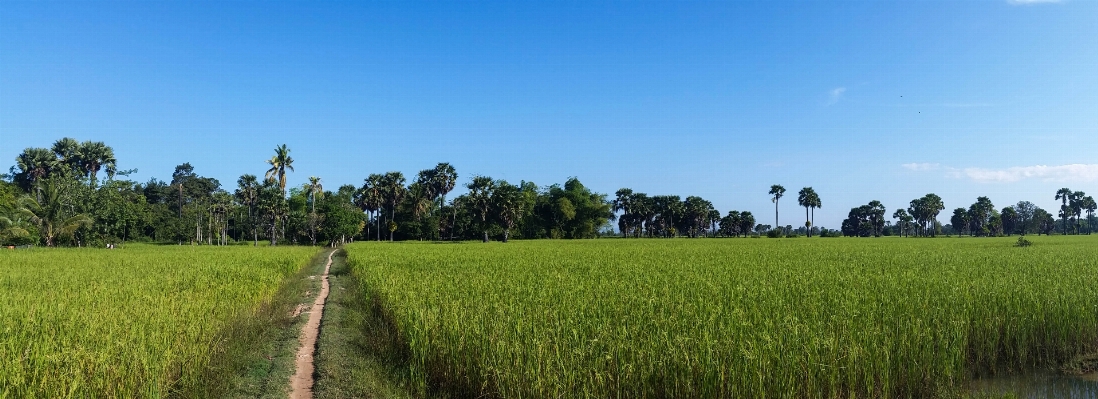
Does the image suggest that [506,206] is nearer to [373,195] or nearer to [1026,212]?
[373,195]

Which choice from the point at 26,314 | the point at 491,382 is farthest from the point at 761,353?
the point at 26,314

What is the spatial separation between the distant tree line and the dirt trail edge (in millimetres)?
43655

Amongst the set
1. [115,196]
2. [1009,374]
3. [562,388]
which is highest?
[115,196]

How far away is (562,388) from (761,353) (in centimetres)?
216

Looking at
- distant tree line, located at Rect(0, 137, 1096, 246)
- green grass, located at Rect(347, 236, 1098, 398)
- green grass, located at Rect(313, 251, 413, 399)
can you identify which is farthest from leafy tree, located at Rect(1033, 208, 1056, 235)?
green grass, located at Rect(313, 251, 413, 399)

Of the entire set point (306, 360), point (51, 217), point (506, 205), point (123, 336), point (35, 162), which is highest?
point (35, 162)

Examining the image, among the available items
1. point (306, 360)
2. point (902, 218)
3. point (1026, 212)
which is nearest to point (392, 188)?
point (306, 360)

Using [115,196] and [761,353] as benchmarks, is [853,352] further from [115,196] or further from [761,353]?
[115,196]

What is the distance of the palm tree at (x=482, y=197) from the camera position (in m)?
71.2

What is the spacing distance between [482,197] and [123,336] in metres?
64.0

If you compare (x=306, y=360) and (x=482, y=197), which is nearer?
(x=306, y=360)

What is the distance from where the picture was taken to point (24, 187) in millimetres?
69688

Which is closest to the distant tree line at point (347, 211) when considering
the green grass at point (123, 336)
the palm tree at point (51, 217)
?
the palm tree at point (51, 217)

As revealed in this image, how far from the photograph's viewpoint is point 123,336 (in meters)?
7.20
